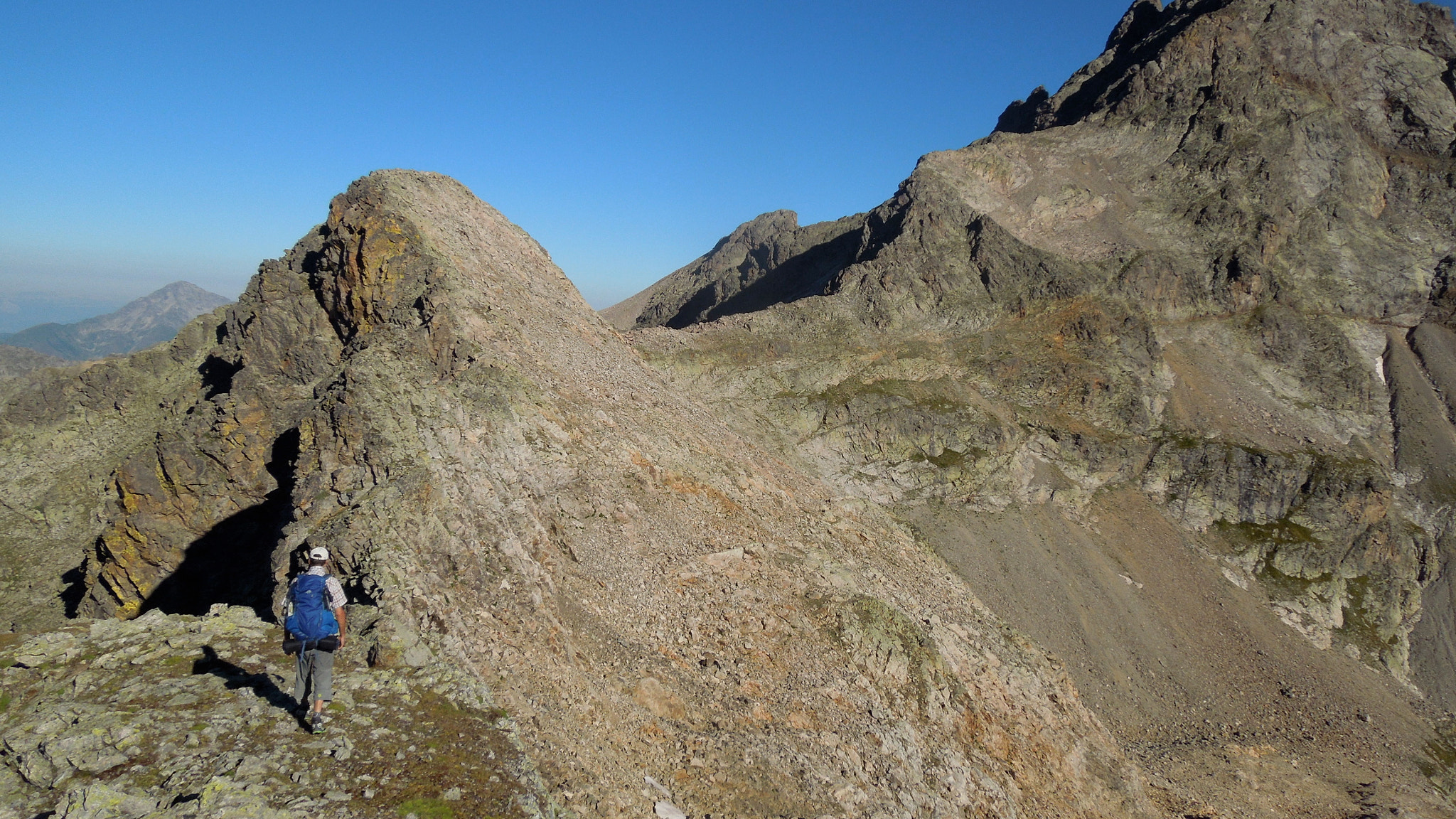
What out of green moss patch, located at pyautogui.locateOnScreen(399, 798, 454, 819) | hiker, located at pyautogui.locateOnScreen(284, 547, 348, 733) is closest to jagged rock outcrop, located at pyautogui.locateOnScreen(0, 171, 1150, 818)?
green moss patch, located at pyautogui.locateOnScreen(399, 798, 454, 819)

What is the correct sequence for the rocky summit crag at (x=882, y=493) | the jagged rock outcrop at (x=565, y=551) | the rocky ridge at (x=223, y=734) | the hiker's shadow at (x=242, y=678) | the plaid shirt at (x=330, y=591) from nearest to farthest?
the rocky ridge at (x=223, y=734), the plaid shirt at (x=330, y=591), the hiker's shadow at (x=242, y=678), the rocky summit crag at (x=882, y=493), the jagged rock outcrop at (x=565, y=551)

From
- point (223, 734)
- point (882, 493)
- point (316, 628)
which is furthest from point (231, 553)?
point (882, 493)

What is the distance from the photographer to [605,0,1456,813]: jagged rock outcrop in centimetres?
4747

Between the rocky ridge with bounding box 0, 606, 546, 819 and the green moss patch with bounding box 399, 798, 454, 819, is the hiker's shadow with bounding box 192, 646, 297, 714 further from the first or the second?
the green moss patch with bounding box 399, 798, 454, 819

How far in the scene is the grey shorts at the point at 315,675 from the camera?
1139 centimetres

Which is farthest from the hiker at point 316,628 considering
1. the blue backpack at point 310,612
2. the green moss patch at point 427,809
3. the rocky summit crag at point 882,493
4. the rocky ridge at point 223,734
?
the green moss patch at point 427,809

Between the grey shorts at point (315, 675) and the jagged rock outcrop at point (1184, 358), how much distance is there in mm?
40048

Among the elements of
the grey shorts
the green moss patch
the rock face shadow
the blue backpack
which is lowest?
the rock face shadow

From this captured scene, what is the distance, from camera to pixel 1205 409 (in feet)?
191

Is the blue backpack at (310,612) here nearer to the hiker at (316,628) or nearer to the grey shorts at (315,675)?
the hiker at (316,628)

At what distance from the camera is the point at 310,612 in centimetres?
A: 1109

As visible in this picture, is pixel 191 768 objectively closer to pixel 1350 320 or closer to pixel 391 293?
pixel 391 293

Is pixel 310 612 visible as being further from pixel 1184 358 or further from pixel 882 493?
pixel 1184 358

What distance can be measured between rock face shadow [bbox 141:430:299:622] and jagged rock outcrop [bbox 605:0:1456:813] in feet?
96.3
